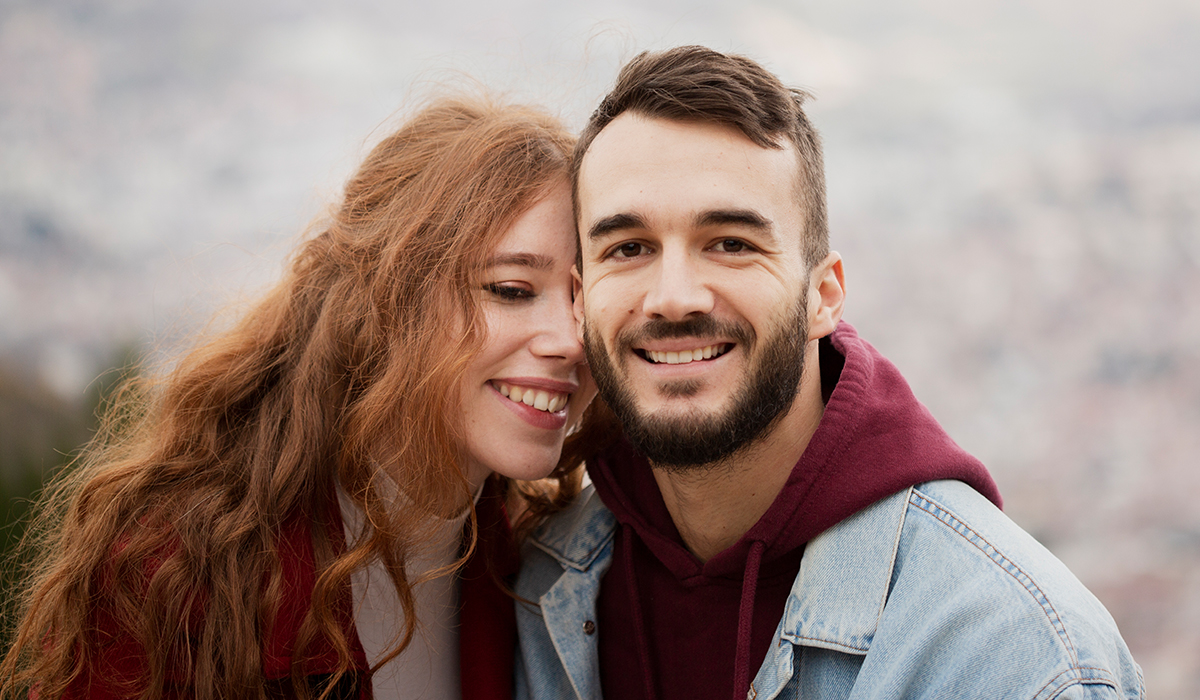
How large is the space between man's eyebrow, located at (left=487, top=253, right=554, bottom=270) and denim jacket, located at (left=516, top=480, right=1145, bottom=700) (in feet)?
3.74

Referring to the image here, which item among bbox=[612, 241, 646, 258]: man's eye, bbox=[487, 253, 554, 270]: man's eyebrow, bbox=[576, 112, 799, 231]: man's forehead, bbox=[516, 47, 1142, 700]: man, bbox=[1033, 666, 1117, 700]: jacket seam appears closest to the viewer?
bbox=[1033, 666, 1117, 700]: jacket seam

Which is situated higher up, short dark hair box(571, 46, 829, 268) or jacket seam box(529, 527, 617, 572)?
short dark hair box(571, 46, 829, 268)

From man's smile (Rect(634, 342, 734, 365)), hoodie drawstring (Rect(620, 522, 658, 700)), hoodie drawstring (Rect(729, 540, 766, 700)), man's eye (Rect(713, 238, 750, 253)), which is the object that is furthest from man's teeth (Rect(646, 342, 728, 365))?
hoodie drawstring (Rect(620, 522, 658, 700))

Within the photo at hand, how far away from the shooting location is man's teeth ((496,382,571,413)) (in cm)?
263

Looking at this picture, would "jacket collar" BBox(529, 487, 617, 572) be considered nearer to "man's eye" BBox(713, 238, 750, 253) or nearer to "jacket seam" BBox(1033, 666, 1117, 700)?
"man's eye" BBox(713, 238, 750, 253)

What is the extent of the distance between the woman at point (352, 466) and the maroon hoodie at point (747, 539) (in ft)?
1.22

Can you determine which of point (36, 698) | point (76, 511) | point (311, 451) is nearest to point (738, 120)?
point (311, 451)

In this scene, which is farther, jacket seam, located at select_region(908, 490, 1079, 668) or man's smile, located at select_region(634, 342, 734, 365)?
man's smile, located at select_region(634, 342, 734, 365)

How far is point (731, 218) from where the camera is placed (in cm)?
218

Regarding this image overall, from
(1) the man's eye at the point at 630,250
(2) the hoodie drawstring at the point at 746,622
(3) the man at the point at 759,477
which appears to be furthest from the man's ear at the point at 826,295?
(2) the hoodie drawstring at the point at 746,622

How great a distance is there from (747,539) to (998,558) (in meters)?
0.60

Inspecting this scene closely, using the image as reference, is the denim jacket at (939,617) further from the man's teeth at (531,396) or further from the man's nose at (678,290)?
the man's teeth at (531,396)

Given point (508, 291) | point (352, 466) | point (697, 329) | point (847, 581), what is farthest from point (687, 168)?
point (352, 466)

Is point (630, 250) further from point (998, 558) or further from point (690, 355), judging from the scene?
point (998, 558)
